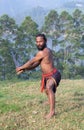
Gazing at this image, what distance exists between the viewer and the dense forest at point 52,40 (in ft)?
98.9

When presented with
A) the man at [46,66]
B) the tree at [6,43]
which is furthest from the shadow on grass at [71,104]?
the tree at [6,43]

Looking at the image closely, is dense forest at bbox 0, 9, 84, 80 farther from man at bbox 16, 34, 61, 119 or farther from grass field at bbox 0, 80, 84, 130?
man at bbox 16, 34, 61, 119

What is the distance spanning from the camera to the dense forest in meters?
30.1

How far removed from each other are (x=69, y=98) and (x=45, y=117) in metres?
1.80

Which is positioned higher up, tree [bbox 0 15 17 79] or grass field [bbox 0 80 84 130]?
grass field [bbox 0 80 84 130]

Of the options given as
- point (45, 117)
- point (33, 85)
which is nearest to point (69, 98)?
point (45, 117)

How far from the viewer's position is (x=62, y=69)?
32.4 meters

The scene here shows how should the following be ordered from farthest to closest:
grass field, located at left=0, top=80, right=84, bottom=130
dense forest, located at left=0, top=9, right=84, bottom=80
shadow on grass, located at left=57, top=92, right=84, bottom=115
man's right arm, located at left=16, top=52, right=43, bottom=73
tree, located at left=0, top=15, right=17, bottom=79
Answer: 1. dense forest, located at left=0, top=9, right=84, bottom=80
2. tree, located at left=0, top=15, right=17, bottom=79
3. shadow on grass, located at left=57, top=92, right=84, bottom=115
4. man's right arm, located at left=16, top=52, right=43, bottom=73
5. grass field, located at left=0, top=80, right=84, bottom=130

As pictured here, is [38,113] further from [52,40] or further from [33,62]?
[52,40]

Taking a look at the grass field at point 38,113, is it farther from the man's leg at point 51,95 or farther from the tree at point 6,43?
the tree at point 6,43

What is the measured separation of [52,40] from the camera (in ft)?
115

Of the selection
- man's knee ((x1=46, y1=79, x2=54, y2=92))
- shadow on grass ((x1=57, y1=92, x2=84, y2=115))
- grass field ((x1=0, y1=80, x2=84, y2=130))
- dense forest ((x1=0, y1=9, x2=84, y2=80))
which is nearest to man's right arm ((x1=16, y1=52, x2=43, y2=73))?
man's knee ((x1=46, y1=79, x2=54, y2=92))

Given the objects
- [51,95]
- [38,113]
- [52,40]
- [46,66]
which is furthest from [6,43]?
[51,95]

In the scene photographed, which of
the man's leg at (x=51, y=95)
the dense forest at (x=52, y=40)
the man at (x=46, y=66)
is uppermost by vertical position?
the man at (x=46, y=66)
